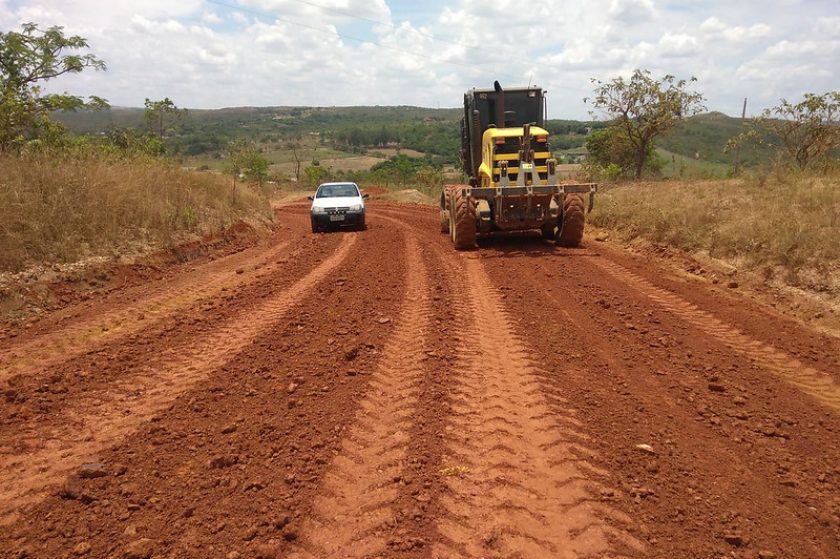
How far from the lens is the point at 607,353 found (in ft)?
17.1

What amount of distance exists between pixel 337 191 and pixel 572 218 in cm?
897

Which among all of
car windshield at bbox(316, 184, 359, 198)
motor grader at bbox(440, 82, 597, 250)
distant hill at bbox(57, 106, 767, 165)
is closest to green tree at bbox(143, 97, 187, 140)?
distant hill at bbox(57, 106, 767, 165)

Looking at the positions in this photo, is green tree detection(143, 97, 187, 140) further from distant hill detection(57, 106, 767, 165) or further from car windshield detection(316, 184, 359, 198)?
car windshield detection(316, 184, 359, 198)

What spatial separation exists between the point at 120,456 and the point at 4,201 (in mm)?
6537

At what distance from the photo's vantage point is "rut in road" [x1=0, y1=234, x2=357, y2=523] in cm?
327

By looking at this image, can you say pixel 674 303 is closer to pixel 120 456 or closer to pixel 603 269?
pixel 603 269

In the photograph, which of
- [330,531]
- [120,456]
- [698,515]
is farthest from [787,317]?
[120,456]

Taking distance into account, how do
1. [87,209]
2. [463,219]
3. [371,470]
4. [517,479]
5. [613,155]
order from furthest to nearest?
[613,155] < [463,219] < [87,209] < [371,470] < [517,479]

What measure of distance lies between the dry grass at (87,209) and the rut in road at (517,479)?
6.98 meters

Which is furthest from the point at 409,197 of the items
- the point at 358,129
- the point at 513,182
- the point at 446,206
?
the point at 358,129

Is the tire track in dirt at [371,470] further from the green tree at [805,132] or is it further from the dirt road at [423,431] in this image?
the green tree at [805,132]

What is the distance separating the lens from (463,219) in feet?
36.3

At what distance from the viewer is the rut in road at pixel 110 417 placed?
10.7ft

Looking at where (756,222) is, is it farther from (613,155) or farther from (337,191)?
(613,155)
